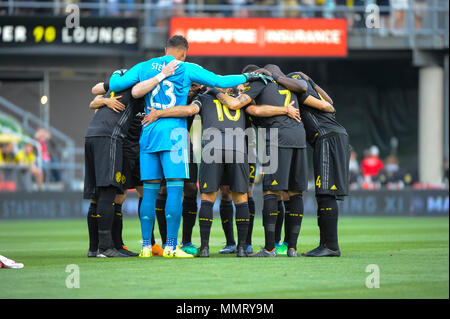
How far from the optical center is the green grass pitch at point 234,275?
678 cm

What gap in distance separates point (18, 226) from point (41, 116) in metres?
10.5

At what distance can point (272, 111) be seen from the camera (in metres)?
9.87

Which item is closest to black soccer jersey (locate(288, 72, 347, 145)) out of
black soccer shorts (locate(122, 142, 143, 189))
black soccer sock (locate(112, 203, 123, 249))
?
black soccer shorts (locate(122, 142, 143, 189))

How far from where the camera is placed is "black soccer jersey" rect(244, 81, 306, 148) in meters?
9.84

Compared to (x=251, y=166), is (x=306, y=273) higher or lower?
lower

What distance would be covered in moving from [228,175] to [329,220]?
1.34 m

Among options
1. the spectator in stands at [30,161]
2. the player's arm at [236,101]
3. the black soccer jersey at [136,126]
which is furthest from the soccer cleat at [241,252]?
the spectator in stands at [30,161]

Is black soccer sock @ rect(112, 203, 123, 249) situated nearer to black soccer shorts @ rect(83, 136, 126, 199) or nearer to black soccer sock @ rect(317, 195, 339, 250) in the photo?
black soccer shorts @ rect(83, 136, 126, 199)

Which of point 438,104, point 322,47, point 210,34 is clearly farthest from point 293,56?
point 438,104

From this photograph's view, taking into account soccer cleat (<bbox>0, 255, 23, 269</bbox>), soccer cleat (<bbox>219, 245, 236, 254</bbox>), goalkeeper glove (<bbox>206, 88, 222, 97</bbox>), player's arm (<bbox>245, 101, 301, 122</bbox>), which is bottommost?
soccer cleat (<bbox>219, 245, 236, 254</bbox>)

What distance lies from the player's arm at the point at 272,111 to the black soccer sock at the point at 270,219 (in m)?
1.00

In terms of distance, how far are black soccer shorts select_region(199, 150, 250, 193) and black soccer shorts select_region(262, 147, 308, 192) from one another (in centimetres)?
25
